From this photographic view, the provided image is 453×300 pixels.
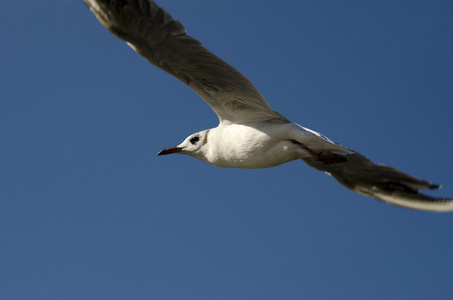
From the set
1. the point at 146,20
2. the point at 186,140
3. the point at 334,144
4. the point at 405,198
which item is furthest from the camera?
the point at 186,140

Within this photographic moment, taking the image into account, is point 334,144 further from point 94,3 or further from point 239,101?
point 94,3

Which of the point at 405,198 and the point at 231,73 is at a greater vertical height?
the point at 231,73

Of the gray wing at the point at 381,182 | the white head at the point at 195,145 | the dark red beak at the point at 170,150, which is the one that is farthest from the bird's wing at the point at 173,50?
the dark red beak at the point at 170,150

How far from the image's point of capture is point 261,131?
7.81 meters

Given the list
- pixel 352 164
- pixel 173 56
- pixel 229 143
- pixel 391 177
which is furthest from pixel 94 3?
pixel 391 177

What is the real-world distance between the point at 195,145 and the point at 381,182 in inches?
120

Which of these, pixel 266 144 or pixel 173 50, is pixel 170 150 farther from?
pixel 173 50

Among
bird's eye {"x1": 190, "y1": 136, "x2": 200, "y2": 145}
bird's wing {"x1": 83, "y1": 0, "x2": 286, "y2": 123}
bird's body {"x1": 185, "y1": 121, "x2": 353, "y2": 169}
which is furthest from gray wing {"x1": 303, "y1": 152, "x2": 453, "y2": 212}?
bird's eye {"x1": 190, "y1": 136, "x2": 200, "y2": 145}

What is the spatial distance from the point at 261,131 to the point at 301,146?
61 cm

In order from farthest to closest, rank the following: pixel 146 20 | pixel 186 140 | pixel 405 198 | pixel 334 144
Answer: pixel 186 140
pixel 405 198
pixel 334 144
pixel 146 20

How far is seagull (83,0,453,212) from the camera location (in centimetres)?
707

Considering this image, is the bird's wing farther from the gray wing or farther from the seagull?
the gray wing

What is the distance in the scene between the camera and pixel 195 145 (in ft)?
29.5

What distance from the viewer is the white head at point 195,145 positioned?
348 inches
